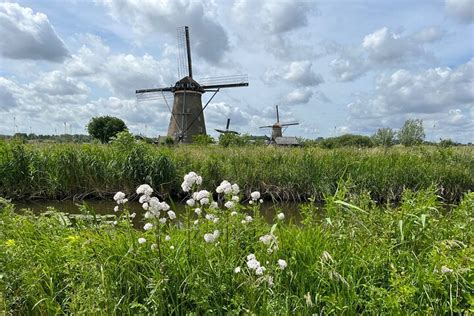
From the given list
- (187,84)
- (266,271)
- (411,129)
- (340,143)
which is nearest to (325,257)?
(266,271)

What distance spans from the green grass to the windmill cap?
28.0m

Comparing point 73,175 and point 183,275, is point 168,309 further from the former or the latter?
point 73,175

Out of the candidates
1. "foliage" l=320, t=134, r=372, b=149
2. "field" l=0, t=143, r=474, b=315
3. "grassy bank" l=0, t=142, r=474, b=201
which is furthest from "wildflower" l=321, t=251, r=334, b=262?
"foliage" l=320, t=134, r=372, b=149

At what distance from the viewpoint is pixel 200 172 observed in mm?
10797

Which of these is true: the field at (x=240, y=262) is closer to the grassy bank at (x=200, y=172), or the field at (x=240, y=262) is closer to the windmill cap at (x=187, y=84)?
the grassy bank at (x=200, y=172)

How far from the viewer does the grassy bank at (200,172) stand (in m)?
10.2

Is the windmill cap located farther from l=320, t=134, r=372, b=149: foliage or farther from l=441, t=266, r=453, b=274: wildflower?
l=441, t=266, r=453, b=274: wildflower

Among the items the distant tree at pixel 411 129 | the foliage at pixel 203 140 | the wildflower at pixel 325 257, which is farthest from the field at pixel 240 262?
the distant tree at pixel 411 129

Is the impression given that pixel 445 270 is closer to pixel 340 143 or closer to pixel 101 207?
pixel 101 207

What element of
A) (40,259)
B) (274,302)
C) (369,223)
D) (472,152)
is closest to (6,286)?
(40,259)

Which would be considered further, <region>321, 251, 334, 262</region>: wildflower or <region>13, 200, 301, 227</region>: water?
<region>13, 200, 301, 227</region>: water

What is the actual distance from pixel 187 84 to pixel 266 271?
95.1 ft

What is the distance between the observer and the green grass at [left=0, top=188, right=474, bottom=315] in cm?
202

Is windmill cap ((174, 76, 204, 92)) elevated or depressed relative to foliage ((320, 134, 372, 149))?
elevated
